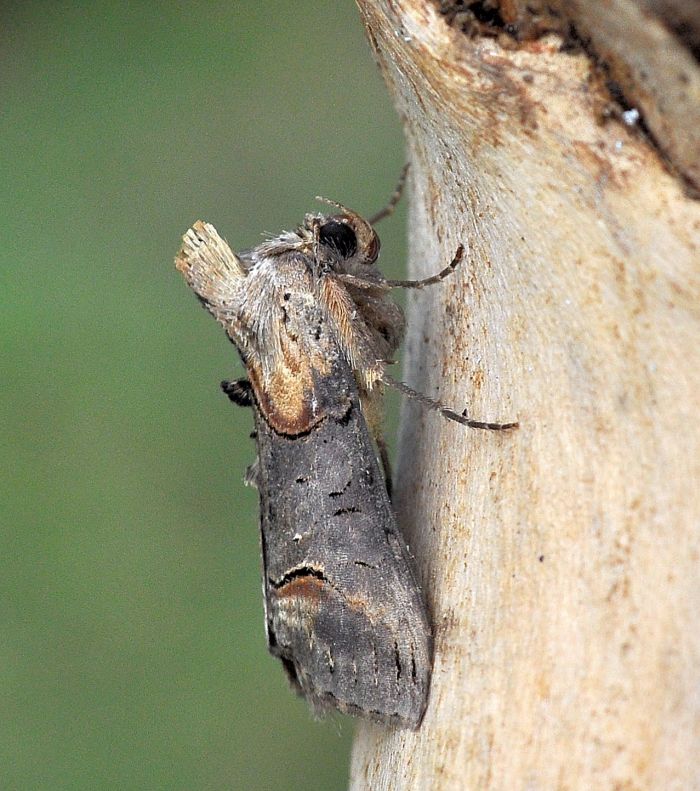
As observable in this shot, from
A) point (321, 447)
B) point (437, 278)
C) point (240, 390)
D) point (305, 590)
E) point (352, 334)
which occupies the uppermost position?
point (437, 278)

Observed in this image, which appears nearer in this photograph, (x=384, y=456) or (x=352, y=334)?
(x=352, y=334)

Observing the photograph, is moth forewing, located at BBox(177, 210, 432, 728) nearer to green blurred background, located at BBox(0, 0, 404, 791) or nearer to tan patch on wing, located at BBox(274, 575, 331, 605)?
tan patch on wing, located at BBox(274, 575, 331, 605)

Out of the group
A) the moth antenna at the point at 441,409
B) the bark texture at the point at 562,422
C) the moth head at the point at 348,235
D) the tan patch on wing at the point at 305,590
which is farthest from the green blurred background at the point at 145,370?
the bark texture at the point at 562,422

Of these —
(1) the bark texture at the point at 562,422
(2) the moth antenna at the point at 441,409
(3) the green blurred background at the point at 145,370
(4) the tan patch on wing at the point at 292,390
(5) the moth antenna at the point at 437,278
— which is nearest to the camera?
(1) the bark texture at the point at 562,422

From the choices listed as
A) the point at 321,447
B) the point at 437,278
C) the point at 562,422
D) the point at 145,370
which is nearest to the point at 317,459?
the point at 321,447

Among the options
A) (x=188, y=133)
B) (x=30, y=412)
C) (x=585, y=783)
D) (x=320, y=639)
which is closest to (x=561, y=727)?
(x=585, y=783)

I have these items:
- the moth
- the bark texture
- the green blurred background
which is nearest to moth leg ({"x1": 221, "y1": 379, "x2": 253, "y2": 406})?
the moth

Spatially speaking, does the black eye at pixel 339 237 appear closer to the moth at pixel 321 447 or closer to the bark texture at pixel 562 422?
the moth at pixel 321 447

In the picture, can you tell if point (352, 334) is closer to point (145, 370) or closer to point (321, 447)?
point (321, 447)
